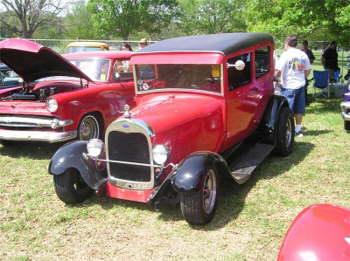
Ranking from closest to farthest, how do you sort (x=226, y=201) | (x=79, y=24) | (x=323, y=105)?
(x=226, y=201) < (x=323, y=105) < (x=79, y=24)

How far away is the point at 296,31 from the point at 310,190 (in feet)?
19.8

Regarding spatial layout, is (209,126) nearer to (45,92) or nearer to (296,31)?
(45,92)

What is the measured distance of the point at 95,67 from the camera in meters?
7.24

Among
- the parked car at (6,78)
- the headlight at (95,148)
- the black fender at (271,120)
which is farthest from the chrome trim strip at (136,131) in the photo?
the parked car at (6,78)

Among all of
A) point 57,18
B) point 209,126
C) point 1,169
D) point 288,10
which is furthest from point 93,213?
point 57,18

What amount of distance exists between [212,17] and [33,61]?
4084 cm

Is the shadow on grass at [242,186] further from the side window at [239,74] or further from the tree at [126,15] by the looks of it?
the tree at [126,15]

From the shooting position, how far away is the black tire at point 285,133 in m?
5.64

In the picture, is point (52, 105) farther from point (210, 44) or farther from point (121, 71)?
point (210, 44)

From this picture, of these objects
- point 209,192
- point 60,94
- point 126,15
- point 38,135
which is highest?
point 126,15

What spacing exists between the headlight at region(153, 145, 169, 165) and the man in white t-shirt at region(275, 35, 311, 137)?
372cm

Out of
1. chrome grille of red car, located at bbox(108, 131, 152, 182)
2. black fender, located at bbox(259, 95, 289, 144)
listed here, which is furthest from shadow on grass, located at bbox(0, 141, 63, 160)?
black fender, located at bbox(259, 95, 289, 144)

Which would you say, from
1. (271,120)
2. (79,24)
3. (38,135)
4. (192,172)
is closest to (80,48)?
(38,135)

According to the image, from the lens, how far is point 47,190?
4953 millimetres
